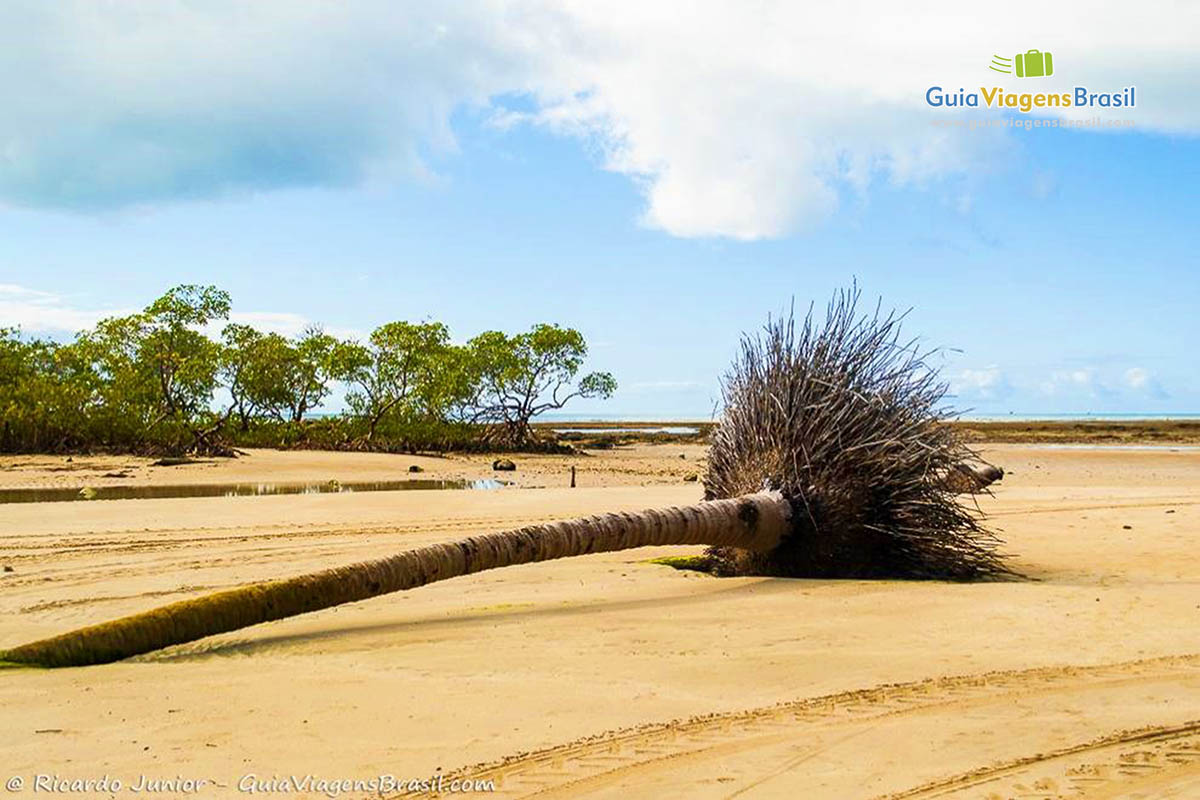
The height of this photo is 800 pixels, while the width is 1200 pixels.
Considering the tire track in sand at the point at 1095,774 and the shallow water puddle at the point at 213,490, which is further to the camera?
the shallow water puddle at the point at 213,490

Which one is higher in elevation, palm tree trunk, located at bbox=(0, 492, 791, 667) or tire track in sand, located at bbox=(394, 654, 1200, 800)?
palm tree trunk, located at bbox=(0, 492, 791, 667)

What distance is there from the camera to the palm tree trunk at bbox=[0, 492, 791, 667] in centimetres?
545

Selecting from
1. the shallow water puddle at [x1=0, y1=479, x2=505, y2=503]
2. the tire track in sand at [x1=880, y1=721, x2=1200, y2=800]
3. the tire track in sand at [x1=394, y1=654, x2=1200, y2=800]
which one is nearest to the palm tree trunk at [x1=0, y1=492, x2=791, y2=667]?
the tire track in sand at [x1=394, y1=654, x2=1200, y2=800]

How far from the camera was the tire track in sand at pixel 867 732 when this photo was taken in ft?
11.8

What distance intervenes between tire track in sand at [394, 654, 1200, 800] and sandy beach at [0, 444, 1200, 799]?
0.01 metres

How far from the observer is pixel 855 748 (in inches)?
157

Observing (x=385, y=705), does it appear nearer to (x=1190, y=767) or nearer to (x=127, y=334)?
(x=1190, y=767)

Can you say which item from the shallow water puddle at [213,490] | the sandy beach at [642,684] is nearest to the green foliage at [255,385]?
the shallow water puddle at [213,490]

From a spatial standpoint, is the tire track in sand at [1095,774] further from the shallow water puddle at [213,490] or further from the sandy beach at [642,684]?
the shallow water puddle at [213,490]

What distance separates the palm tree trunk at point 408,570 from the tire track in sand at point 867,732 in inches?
106

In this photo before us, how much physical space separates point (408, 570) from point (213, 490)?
1634cm

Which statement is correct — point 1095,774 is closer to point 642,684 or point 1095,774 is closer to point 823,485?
point 642,684

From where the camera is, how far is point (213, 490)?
21109mm

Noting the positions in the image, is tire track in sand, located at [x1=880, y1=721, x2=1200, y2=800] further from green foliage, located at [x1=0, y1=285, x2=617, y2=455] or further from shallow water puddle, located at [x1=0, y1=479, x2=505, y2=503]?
green foliage, located at [x1=0, y1=285, x2=617, y2=455]
